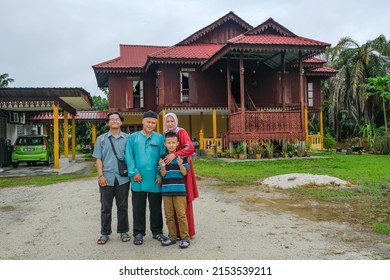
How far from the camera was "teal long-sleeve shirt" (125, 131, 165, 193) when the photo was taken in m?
4.10

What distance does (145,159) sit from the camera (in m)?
4.10

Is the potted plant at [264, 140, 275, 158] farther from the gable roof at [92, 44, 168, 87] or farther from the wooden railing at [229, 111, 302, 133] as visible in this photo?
the gable roof at [92, 44, 168, 87]

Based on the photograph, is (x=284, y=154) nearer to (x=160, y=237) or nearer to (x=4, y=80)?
(x=160, y=237)

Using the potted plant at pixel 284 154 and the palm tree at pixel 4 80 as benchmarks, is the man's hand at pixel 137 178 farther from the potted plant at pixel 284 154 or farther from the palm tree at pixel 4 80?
the palm tree at pixel 4 80

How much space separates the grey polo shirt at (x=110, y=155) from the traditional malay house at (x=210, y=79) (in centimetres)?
1177

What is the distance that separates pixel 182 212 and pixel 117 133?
4.14ft

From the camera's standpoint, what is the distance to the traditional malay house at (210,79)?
1752 centimetres

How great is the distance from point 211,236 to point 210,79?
16.4 metres

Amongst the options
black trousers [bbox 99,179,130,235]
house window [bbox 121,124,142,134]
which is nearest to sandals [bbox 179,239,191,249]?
black trousers [bbox 99,179,130,235]

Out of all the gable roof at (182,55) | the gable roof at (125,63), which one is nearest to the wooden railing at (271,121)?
the gable roof at (182,55)

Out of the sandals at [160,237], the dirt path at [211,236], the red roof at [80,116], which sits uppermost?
the red roof at [80,116]

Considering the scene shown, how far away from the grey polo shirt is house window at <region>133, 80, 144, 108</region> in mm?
16965
